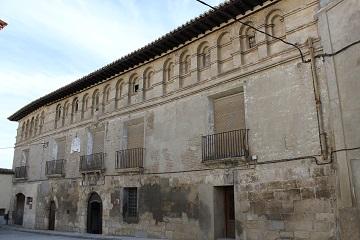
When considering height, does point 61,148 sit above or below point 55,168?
above

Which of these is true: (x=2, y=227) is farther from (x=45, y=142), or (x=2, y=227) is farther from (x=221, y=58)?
(x=221, y=58)

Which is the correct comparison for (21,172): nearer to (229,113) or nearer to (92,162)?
(92,162)

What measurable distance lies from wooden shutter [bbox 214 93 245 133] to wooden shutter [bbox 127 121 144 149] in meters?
3.66

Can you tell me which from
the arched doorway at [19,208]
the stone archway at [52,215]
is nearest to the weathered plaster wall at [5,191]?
the arched doorway at [19,208]

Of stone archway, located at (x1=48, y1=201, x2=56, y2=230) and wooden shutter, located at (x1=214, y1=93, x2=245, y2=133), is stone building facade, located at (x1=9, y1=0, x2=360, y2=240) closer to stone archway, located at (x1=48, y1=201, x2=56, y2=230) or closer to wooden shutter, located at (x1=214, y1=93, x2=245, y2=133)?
wooden shutter, located at (x1=214, y1=93, x2=245, y2=133)

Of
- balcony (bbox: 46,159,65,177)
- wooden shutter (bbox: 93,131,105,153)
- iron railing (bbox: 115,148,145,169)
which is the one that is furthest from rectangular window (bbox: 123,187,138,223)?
balcony (bbox: 46,159,65,177)

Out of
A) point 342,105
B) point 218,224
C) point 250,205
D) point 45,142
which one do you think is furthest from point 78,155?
point 342,105

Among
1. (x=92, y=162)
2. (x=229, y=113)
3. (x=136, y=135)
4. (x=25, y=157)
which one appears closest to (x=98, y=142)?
(x=92, y=162)

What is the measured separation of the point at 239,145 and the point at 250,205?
1.64 m

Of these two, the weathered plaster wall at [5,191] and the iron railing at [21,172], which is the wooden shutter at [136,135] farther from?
the weathered plaster wall at [5,191]

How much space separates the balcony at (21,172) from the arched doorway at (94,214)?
7.23m

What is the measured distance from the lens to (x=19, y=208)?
21875 millimetres

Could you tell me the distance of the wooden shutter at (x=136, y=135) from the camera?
1350 cm

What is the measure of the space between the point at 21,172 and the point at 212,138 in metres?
14.9
